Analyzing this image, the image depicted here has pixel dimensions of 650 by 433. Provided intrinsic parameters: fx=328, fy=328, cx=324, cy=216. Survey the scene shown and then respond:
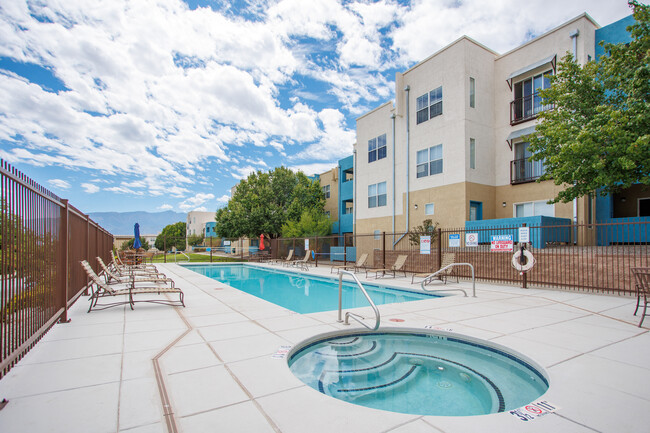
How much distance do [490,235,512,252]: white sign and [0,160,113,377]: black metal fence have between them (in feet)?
35.6

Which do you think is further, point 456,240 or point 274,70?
point 274,70

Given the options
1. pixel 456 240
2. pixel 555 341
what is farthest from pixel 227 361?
pixel 456 240

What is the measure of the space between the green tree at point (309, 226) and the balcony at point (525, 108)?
14928mm

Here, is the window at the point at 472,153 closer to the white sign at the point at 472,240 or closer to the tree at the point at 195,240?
the white sign at the point at 472,240

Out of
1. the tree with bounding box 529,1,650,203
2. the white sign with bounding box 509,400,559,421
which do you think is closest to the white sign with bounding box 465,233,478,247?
the tree with bounding box 529,1,650,203

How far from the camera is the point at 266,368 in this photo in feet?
11.0

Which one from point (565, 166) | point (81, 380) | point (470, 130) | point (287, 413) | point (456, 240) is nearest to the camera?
point (287, 413)

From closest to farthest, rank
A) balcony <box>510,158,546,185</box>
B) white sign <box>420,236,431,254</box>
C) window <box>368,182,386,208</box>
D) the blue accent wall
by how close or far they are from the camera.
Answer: white sign <box>420,236,431,254</box> → the blue accent wall → balcony <box>510,158,546,185</box> → window <box>368,182,386,208</box>

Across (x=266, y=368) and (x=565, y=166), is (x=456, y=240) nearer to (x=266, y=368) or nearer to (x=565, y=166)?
(x=565, y=166)

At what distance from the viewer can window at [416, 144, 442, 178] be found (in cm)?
1723

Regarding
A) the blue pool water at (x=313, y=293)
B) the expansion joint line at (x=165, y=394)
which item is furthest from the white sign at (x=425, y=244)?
the expansion joint line at (x=165, y=394)

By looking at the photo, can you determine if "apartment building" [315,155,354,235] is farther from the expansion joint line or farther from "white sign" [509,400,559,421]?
"white sign" [509,400,559,421]

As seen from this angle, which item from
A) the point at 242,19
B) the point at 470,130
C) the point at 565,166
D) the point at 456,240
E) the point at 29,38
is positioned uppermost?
the point at 242,19

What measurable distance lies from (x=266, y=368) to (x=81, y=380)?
1.72 metres
